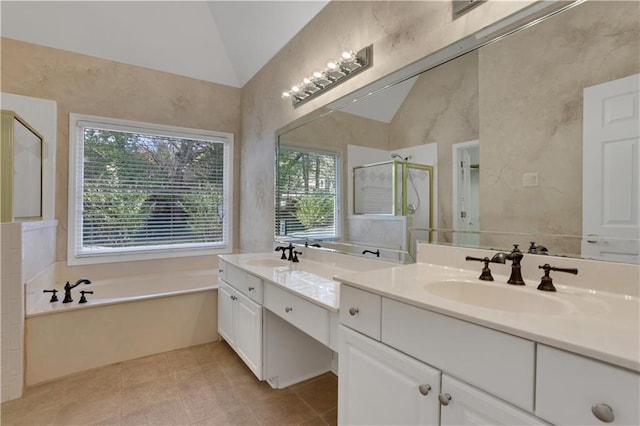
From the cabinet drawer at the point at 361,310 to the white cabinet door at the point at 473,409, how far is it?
10.8 inches

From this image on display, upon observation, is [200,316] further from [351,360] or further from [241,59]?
[241,59]

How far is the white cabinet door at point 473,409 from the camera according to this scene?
72 cm

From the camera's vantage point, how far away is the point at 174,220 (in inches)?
131

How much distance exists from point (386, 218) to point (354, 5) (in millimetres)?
1351

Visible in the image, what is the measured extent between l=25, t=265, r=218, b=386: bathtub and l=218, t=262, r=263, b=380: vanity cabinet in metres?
0.25

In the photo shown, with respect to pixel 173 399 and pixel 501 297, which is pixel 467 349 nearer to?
pixel 501 297

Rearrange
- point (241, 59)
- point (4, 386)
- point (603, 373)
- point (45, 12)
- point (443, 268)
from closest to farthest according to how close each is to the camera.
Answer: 1. point (603, 373)
2. point (443, 268)
3. point (4, 386)
4. point (45, 12)
5. point (241, 59)

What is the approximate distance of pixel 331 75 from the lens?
2.07 metres

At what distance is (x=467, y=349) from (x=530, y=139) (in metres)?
0.83

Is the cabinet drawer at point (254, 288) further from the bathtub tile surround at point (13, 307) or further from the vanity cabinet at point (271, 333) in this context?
the bathtub tile surround at point (13, 307)

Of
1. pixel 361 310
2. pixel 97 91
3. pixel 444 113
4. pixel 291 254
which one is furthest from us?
pixel 97 91

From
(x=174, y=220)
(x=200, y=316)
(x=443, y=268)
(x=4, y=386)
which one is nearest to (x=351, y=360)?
(x=443, y=268)

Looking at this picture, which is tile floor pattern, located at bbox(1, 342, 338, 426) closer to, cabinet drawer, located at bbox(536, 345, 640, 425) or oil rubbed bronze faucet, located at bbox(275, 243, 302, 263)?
oil rubbed bronze faucet, located at bbox(275, 243, 302, 263)

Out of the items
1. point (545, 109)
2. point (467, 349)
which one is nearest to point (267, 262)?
point (467, 349)
